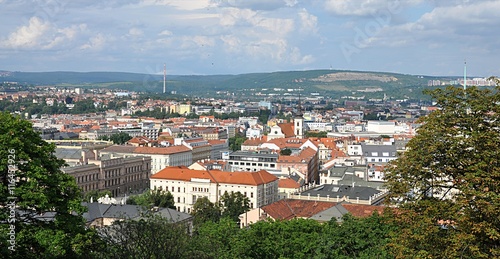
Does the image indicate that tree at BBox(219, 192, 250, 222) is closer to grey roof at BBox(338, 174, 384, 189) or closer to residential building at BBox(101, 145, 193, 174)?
grey roof at BBox(338, 174, 384, 189)

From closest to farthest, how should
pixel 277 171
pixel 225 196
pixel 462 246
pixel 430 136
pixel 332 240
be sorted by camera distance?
1. pixel 462 246
2. pixel 430 136
3. pixel 332 240
4. pixel 225 196
5. pixel 277 171

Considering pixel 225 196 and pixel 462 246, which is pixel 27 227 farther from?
pixel 225 196

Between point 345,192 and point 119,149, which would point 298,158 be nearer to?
point 345,192

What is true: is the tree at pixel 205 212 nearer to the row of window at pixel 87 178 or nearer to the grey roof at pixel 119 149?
the row of window at pixel 87 178

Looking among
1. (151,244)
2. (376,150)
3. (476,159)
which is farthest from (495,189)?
(376,150)

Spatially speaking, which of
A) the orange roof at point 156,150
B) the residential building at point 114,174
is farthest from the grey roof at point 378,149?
the residential building at point 114,174

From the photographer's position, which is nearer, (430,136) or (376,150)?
(430,136)

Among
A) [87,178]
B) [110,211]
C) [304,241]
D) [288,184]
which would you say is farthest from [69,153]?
[304,241]
